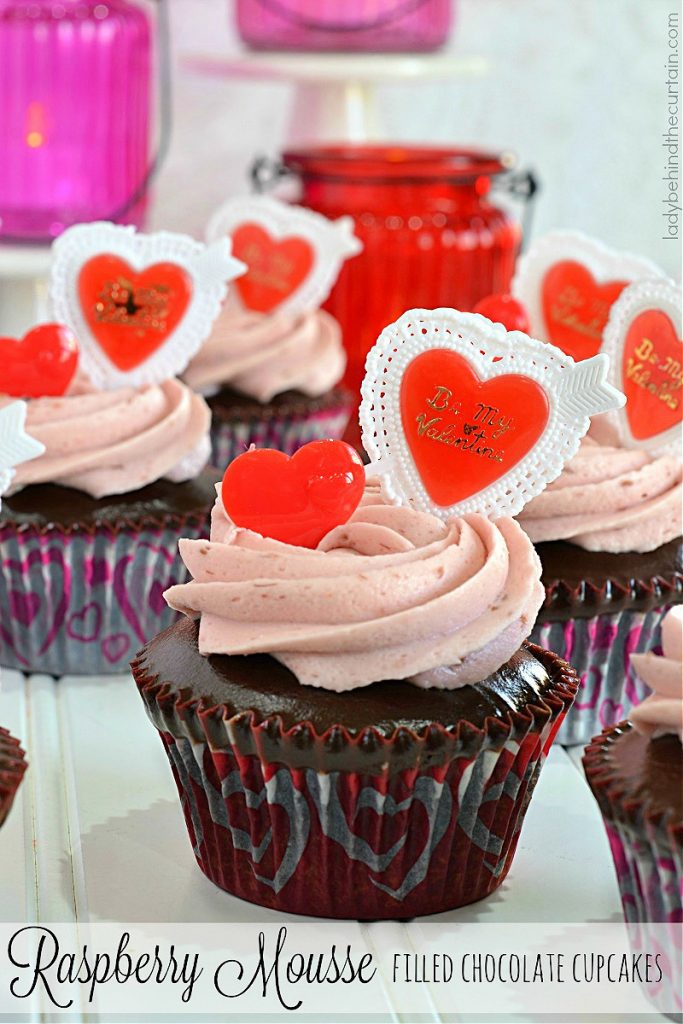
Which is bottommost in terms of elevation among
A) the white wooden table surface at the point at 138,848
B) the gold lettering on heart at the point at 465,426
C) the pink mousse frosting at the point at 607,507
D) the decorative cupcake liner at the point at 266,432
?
the white wooden table surface at the point at 138,848

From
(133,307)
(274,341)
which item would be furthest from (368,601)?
(274,341)

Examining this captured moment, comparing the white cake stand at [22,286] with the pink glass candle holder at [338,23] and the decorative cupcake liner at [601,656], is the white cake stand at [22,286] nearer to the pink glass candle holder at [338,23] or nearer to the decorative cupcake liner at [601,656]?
the pink glass candle holder at [338,23]

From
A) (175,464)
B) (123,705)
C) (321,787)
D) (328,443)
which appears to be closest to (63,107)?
(175,464)

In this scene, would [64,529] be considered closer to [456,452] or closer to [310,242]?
[456,452]

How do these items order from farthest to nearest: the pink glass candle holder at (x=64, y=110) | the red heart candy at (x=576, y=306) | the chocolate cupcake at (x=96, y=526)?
the pink glass candle holder at (x=64, y=110) < the red heart candy at (x=576, y=306) < the chocolate cupcake at (x=96, y=526)

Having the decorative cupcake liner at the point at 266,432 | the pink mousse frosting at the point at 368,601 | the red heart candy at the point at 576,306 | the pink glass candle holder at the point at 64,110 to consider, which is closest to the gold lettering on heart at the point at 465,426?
the pink mousse frosting at the point at 368,601

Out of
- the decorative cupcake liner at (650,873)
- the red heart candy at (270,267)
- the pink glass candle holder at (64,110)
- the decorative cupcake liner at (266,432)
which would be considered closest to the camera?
the decorative cupcake liner at (650,873)

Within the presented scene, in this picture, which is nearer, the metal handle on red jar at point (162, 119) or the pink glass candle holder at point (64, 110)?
the pink glass candle holder at point (64, 110)

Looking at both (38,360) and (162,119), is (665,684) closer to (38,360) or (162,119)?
(38,360)
